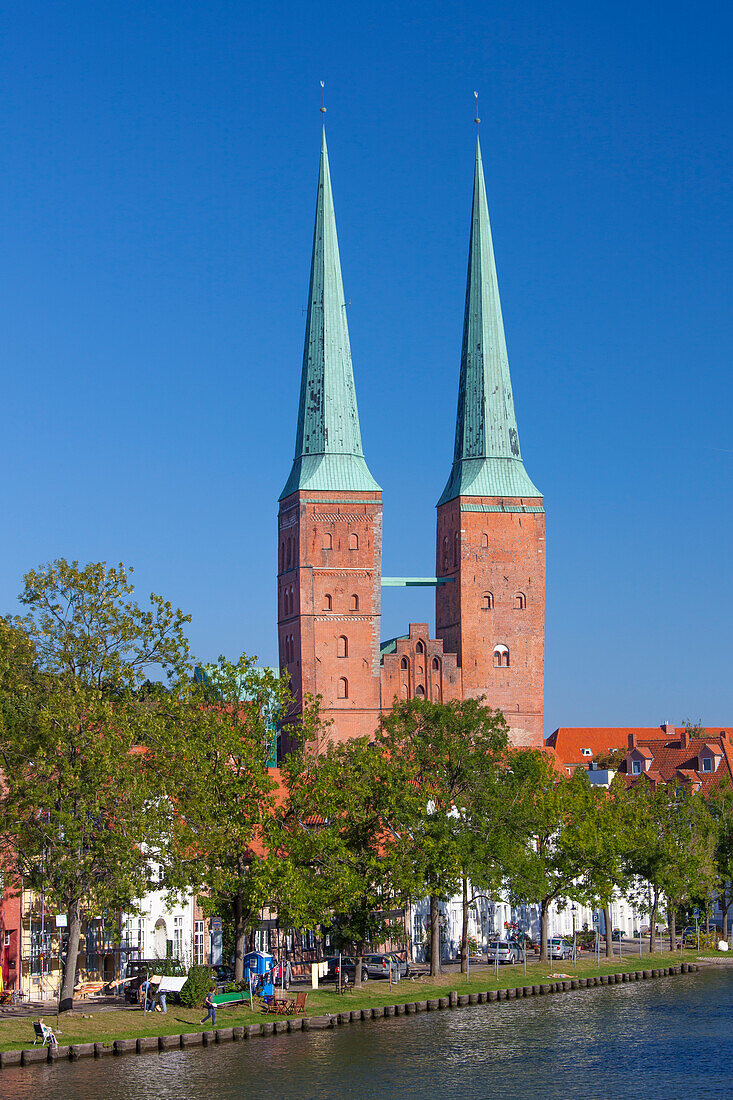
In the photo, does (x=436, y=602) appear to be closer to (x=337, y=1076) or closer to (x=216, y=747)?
(x=216, y=747)

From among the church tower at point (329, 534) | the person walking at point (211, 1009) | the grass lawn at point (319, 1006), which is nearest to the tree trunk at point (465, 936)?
the grass lawn at point (319, 1006)

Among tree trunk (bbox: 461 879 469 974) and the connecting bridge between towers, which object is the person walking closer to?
tree trunk (bbox: 461 879 469 974)

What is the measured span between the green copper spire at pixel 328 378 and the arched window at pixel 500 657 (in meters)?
17.6

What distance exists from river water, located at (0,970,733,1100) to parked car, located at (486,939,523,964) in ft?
66.7

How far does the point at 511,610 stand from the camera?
430ft

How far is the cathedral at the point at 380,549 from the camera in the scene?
409 feet

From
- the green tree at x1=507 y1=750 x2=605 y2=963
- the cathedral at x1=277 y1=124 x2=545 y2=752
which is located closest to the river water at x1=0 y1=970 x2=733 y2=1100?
the green tree at x1=507 y1=750 x2=605 y2=963

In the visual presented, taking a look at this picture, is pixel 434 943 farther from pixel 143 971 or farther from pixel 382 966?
pixel 143 971

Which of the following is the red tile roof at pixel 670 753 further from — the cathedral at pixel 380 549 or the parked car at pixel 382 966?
the parked car at pixel 382 966

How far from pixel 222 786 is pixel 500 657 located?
7353 cm

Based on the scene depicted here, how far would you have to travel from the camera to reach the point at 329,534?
12656 centimetres

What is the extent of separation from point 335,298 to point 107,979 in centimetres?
7690

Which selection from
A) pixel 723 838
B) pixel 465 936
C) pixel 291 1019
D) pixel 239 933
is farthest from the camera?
pixel 723 838

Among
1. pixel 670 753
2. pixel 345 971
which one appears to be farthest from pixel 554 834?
pixel 670 753
